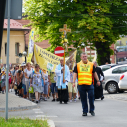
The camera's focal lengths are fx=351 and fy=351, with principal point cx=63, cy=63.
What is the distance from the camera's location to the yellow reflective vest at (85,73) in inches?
387

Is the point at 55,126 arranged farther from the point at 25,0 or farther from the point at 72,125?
the point at 25,0

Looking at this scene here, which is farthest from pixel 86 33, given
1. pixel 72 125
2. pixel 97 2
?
pixel 72 125

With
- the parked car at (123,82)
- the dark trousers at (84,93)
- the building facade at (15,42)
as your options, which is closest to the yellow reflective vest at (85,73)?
the dark trousers at (84,93)

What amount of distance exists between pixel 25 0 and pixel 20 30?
18.8 m

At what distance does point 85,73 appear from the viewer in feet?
32.4

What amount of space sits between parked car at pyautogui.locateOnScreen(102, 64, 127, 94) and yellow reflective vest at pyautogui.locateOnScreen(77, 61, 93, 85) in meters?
11.1

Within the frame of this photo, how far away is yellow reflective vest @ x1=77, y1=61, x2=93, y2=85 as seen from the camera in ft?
32.2

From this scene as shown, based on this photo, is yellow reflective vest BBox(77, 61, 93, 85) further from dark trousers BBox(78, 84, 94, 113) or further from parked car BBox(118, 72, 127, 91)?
parked car BBox(118, 72, 127, 91)

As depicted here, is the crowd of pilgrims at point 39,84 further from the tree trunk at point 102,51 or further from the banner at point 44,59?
the tree trunk at point 102,51

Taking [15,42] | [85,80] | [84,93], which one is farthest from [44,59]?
[15,42]

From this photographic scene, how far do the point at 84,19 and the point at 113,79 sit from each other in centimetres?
827

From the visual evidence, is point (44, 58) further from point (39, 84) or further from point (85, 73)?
point (85, 73)

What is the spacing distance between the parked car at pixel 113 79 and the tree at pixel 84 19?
7.02 meters

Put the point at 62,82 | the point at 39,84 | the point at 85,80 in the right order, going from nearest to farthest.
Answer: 1. the point at 85,80
2. the point at 62,82
3. the point at 39,84
